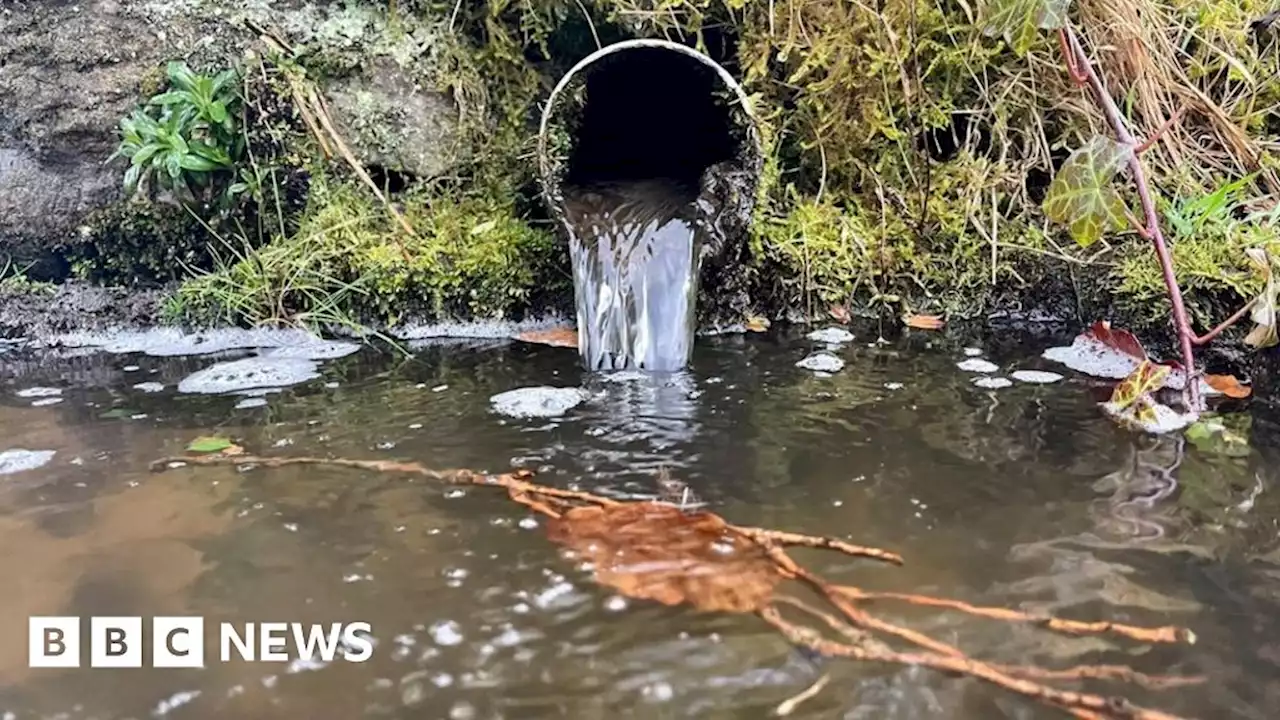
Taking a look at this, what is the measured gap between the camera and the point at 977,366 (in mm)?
2820

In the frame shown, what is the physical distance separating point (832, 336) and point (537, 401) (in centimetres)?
111

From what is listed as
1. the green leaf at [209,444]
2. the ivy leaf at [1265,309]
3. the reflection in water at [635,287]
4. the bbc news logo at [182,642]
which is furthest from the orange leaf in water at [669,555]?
the ivy leaf at [1265,309]

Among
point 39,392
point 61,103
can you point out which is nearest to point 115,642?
point 39,392

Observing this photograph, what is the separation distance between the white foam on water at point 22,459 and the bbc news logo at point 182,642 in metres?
0.75

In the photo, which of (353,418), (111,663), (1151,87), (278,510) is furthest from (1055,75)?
(111,663)

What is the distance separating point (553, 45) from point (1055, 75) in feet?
5.92

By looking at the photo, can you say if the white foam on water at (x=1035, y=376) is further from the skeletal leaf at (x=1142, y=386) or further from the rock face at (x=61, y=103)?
the rock face at (x=61, y=103)

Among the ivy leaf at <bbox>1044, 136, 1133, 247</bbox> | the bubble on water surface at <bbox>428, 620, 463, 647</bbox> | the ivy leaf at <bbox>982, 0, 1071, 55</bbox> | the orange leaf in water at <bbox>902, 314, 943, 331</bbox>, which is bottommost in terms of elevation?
the bubble on water surface at <bbox>428, 620, 463, 647</bbox>

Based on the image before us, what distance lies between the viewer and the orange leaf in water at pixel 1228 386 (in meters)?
2.50

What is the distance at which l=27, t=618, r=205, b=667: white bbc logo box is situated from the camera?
1.40 m

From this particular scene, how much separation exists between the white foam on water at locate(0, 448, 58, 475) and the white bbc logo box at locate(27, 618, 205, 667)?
75 cm

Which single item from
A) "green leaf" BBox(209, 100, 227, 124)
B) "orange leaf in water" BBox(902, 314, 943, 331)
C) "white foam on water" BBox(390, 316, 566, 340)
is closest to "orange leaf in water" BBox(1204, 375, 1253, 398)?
"orange leaf in water" BBox(902, 314, 943, 331)

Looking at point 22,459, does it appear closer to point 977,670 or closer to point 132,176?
point 132,176

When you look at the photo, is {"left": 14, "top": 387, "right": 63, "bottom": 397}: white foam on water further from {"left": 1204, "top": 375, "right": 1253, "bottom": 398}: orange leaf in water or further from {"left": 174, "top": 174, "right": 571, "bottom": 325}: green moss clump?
{"left": 1204, "top": 375, "right": 1253, "bottom": 398}: orange leaf in water
